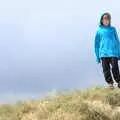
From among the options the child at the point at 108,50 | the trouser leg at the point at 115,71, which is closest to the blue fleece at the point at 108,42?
the child at the point at 108,50

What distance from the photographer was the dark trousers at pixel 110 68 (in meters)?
16.1

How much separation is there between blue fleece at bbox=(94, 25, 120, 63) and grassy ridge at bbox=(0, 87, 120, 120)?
1.57 meters

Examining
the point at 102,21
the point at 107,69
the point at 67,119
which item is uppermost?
the point at 102,21

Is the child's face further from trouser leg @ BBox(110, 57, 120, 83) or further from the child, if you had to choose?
trouser leg @ BBox(110, 57, 120, 83)

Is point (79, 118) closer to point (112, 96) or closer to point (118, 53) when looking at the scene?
point (112, 96)

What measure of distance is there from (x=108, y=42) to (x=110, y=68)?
61cm

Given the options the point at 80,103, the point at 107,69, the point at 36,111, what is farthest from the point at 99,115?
the point at 107,69

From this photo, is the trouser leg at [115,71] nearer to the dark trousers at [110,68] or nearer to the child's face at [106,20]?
the dark trousers at [110,68]

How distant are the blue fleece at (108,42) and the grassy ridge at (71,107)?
1.57 m

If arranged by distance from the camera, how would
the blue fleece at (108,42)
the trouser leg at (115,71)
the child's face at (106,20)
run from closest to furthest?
the child's face at (106,20)
the trouser leg at (115,71)
the blue fleece at (108,42)

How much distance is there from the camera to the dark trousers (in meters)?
16.1

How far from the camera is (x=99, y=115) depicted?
1344 cm

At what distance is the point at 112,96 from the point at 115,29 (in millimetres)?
2503

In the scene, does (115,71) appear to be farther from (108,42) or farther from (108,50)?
(108,42)
